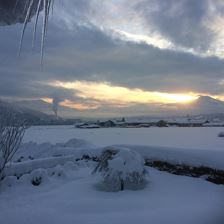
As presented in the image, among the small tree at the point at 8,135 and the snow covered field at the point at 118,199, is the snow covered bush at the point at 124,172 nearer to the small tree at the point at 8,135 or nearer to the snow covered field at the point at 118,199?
the snow covered field at the point at 118,199

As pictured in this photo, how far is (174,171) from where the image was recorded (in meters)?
11.3

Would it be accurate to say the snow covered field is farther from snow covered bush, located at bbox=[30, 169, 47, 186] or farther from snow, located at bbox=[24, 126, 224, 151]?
snow, located at bbox=[24, 126, 224, 151]

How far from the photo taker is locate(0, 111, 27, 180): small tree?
10.7 meters

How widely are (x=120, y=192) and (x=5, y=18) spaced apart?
7.88m

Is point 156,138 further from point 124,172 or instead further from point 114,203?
point 114,203

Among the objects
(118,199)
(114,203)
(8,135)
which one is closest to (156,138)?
(8,135)

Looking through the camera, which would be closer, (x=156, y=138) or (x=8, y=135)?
(x=8, y=135)

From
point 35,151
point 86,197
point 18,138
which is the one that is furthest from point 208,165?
point 35,151

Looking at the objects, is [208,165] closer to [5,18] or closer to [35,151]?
[5,18]

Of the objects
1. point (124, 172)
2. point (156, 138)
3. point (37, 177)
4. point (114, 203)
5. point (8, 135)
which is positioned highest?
point (8, 135)

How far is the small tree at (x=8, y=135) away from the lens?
35.0 ft

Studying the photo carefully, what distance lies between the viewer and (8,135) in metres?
10.8

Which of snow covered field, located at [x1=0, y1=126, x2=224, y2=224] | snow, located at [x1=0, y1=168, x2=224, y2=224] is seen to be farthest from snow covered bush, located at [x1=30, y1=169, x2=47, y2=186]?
snow, located at [x1=0, y1=168, x2=224, y2=224]

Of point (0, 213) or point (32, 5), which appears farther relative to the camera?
point (0, 213)
